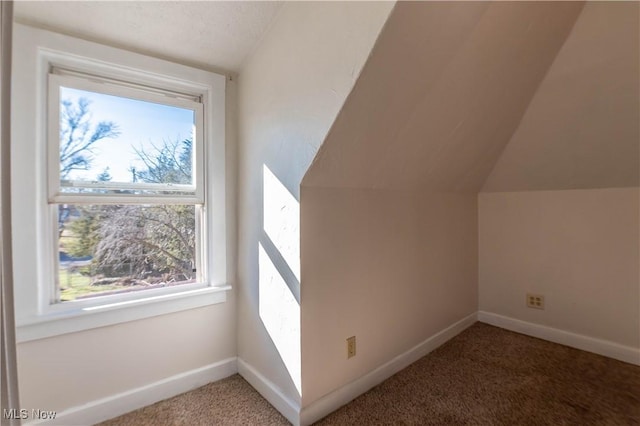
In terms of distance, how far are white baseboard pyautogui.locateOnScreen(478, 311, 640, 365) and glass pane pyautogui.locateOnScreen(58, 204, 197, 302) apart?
259 centimetres

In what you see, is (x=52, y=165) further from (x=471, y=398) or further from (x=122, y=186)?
(x=471, y=398)

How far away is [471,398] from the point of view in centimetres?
174

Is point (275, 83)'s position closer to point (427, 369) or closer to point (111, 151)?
point (111, 151)

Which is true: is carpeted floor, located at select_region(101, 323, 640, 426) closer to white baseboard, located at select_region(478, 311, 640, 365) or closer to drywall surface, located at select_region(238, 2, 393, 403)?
white baseboard, located at select_region(478, 311, 640, 365)

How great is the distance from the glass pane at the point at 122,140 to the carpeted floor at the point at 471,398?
1.27 m

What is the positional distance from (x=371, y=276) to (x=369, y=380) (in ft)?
2.01

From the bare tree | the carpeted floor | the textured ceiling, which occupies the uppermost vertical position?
the textured ceiling

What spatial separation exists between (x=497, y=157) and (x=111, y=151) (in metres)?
2.66

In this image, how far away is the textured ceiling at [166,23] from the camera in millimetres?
1416

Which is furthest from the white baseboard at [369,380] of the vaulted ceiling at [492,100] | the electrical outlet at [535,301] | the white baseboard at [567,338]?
the vaulted ceiling at [492,100]

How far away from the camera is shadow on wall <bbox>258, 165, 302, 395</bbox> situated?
5.02 ft

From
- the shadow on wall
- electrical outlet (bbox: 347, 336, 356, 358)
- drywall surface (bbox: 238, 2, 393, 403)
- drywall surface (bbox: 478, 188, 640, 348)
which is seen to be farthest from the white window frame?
drywall surface (bbox: 478, 188, 640, 348)

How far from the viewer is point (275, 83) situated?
168cm

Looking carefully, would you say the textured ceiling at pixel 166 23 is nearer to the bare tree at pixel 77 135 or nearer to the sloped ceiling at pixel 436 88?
the bare tree at pixel 77 135
